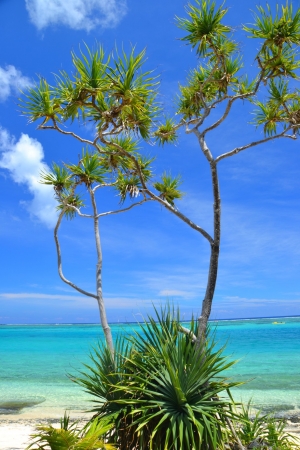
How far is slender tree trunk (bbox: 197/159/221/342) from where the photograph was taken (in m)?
5.22

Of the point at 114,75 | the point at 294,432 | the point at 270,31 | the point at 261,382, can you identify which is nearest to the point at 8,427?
the point at 294,432

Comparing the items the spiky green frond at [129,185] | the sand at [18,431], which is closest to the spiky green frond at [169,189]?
the spiky green frond at [129,185]

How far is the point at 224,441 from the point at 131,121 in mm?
4009

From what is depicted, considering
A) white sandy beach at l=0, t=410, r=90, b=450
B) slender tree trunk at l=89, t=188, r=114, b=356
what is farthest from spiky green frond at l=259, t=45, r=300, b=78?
white sandy beach at l=0, t=410, r=90, b=450

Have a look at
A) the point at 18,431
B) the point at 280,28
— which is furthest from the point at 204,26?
the point at 18,431

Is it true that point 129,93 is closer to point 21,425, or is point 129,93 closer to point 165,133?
point 165,133

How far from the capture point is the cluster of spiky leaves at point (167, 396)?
448 cm

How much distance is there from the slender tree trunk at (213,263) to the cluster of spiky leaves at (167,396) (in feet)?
0.76

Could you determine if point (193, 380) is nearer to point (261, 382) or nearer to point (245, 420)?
point (245, 420)

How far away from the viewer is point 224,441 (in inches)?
199

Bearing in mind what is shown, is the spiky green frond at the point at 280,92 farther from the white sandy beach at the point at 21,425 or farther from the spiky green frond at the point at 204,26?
the white sandy beach at the point at 21,425

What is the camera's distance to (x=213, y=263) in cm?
550

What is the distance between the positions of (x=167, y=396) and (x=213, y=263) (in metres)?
1.63

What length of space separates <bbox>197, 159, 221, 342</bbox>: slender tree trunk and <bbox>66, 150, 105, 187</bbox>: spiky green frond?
2.92m
